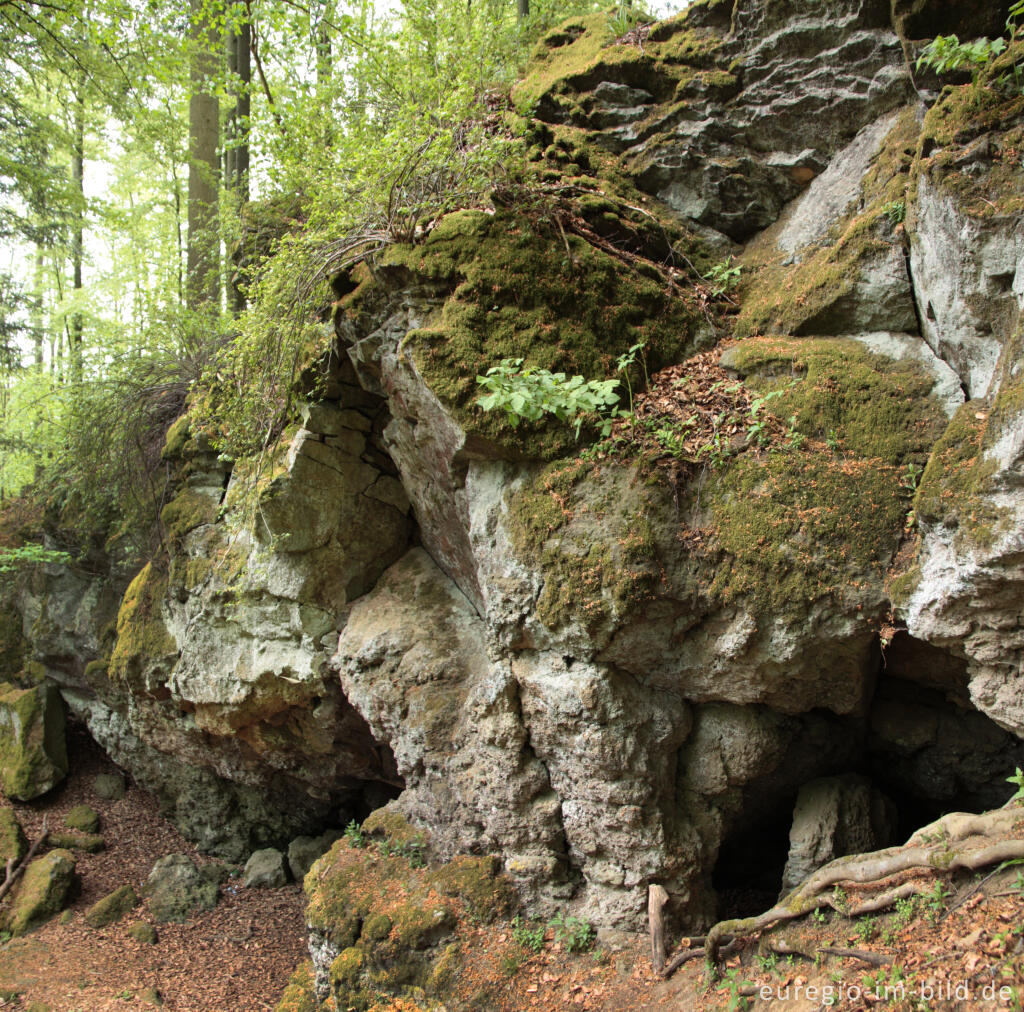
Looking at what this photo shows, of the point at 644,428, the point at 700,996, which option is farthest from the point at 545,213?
the point at 700,996

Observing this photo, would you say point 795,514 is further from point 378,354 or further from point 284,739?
point 284,739

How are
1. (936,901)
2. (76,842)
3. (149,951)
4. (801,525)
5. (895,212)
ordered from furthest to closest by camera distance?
(76,842), (149,951), (895,212), (801,525), (936,901)

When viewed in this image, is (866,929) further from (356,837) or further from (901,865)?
(356,837)

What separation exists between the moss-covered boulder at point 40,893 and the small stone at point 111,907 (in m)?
0.41

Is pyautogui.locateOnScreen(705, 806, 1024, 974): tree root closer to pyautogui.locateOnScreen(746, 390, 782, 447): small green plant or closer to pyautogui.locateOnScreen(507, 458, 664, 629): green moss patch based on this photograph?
pyautogui.locateOnScreen(507, 458, 664, 629): green moss patch

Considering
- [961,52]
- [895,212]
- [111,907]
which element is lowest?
[111,907]

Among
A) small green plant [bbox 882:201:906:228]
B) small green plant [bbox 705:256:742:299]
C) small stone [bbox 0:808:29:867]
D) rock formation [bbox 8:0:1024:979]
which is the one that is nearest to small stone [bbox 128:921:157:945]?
small stone [bbox 0:808:29:867]

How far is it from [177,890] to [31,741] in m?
3.59

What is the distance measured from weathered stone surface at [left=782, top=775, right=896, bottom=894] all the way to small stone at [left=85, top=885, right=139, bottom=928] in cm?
764

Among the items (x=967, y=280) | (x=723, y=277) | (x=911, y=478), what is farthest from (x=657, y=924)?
(x=723, y=277)

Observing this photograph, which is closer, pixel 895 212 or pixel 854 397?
pixel 854 397

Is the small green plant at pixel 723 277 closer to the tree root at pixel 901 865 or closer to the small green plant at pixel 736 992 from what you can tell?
the tree root at pixel 901 865

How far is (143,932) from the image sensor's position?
777 centimetres

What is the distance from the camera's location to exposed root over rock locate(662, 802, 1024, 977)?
11.5 ft
